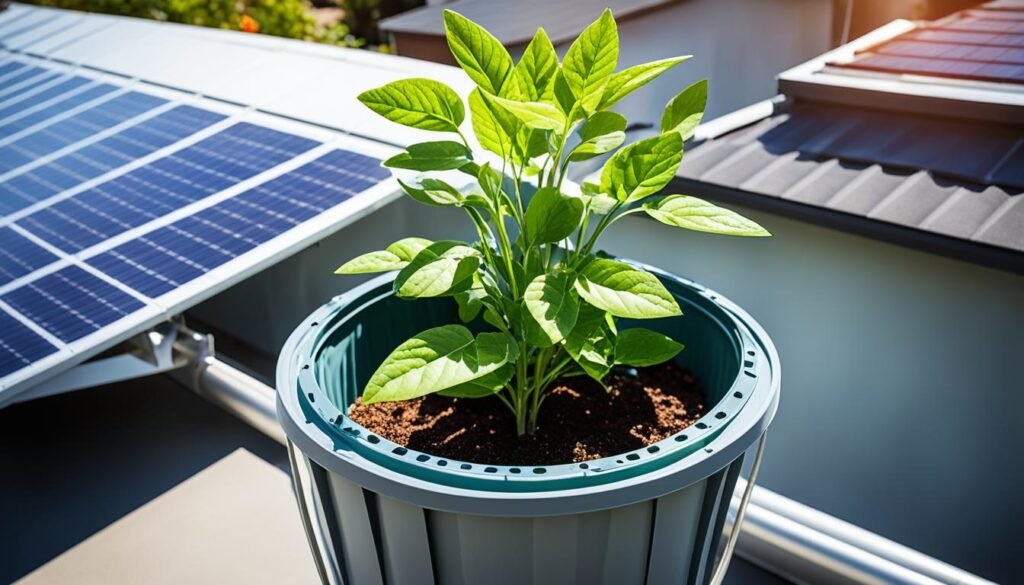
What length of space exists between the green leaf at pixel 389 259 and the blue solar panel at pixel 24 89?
362 centimetres

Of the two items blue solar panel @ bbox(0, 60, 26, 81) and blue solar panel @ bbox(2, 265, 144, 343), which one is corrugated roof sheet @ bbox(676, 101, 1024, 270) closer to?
blue solar panel @ bbox(2, 265, 144, 343)

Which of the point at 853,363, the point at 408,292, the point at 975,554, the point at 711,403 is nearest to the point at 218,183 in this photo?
the point at 408,292

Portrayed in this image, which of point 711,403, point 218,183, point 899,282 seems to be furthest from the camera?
point 218,183

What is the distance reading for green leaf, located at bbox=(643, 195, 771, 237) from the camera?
1640 mm

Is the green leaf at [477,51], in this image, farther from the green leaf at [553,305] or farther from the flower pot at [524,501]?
the flower pot at [524,501]

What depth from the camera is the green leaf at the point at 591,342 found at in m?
1.69

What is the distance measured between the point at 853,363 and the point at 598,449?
4.82ft

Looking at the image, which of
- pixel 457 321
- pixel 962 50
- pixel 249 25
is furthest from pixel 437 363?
pixel 249 25

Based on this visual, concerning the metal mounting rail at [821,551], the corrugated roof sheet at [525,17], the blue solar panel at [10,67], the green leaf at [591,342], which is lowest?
the metal mounting rail at [821,551]

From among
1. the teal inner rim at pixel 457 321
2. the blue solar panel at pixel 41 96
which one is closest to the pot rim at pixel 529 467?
the teal inner rim at pixel 457 321

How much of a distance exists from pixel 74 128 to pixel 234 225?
1.58 metres

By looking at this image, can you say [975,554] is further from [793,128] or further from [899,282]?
[793,128]

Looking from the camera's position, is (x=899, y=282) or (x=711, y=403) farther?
(x=899, y=282)

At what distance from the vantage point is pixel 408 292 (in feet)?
5.24
